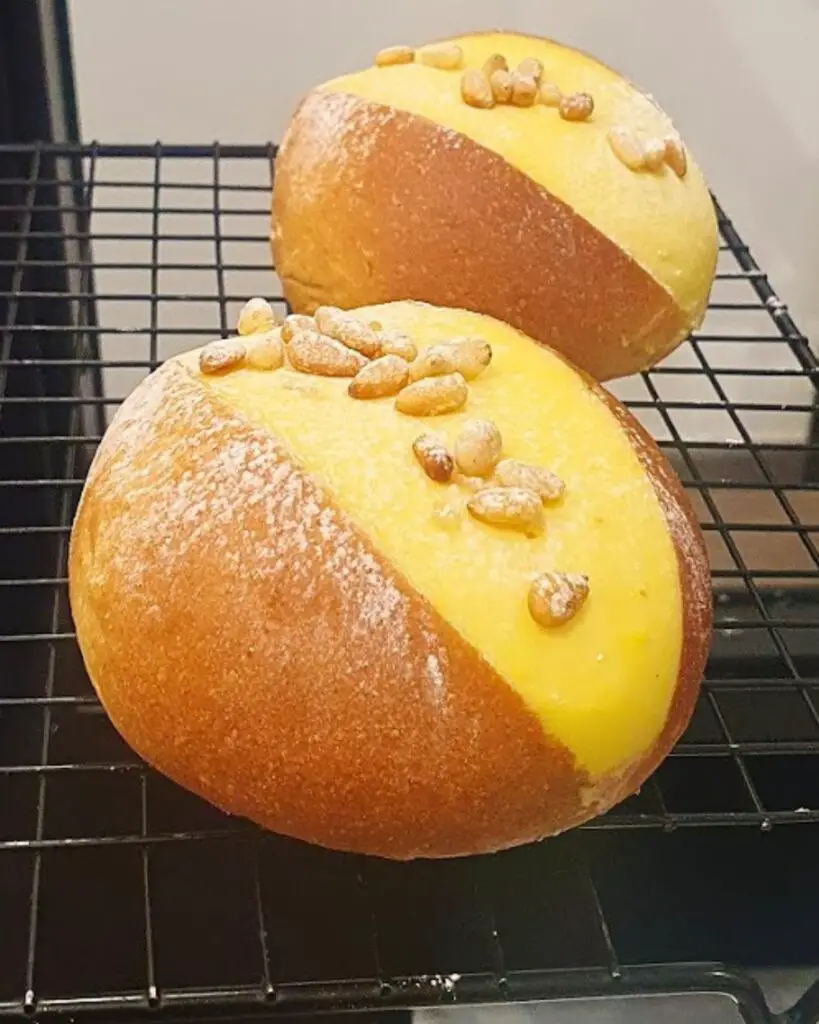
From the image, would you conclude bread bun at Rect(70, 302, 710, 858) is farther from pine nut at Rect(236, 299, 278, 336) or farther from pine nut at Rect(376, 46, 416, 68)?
pine nut at Rect(376, 46, 416, 68)

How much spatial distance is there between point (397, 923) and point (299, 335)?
1.57ft

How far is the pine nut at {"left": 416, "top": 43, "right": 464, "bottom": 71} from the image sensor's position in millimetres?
984

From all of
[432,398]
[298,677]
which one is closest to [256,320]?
[432,398]

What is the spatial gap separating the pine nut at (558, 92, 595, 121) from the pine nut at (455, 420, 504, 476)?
1.24 feet

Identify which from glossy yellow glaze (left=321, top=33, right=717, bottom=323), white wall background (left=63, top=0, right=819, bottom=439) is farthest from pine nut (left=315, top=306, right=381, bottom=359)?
white wall background (left=63, top=0, right=819, bottom=439)

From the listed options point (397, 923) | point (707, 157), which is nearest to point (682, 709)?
point (397, 923)

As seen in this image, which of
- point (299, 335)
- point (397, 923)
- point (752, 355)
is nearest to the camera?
point (299, 335)

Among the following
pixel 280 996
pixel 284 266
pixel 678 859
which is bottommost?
pixel 678 859

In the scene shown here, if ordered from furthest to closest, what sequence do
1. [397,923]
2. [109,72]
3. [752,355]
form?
[752,355] → [109,72] → [397,923]

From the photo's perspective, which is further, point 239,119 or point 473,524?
point 239,119

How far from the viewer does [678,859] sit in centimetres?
108

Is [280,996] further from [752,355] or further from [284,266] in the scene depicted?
[752,355]

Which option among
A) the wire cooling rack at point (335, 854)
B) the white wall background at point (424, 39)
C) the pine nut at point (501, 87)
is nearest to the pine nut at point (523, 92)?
the pine nut at point (501, 87)

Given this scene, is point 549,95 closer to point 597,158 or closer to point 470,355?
point 597,158
